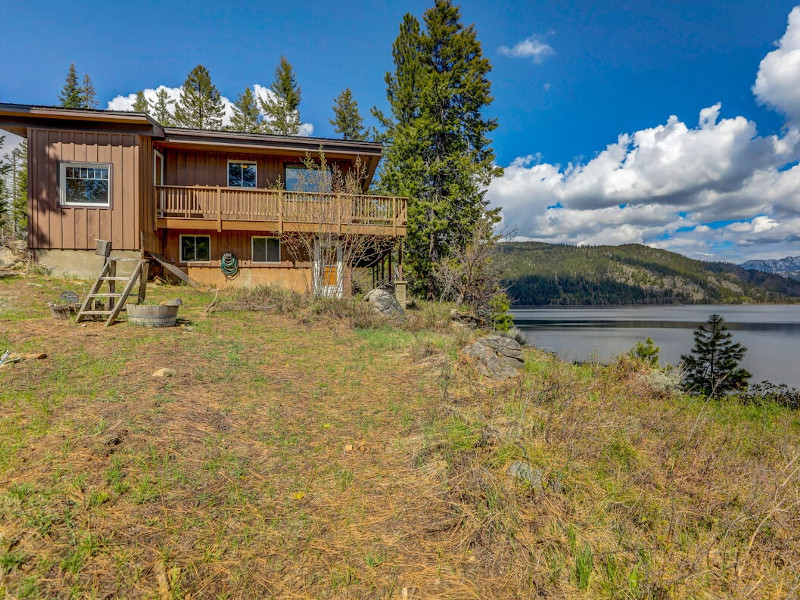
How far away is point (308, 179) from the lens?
15.0 metres

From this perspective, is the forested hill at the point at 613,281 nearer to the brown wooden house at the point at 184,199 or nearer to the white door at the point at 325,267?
the brown wooden house at the point at 184,199

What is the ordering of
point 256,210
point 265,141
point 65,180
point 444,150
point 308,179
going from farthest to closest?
1. point 444,150
2. point 265,141
3. point 308,179
4. point 256,210
5. point 65,180

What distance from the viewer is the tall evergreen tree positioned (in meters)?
21.5

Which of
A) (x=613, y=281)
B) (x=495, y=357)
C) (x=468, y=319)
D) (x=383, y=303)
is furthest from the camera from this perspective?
(x=613, y=281)

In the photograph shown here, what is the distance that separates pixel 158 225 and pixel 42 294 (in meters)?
4.65

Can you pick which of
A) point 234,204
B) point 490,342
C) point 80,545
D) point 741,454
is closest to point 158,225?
point 234,204

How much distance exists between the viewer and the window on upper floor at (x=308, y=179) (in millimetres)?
13362

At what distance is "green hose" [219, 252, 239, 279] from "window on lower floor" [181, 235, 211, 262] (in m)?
0.76

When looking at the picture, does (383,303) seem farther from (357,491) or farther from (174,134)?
(174,134)

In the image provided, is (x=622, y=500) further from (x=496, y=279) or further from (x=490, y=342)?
(x=496, y=279)

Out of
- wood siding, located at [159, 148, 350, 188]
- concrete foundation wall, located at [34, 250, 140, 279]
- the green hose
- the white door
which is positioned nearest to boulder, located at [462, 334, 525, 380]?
the white door

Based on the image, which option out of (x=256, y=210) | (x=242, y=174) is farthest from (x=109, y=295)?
(x=242, y=174)

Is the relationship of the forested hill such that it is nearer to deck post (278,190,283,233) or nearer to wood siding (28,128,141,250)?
deck post (278,190,283,233)

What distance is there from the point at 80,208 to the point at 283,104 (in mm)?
26157
